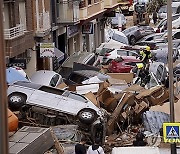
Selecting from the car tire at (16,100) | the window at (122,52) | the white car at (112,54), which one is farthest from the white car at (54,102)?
the window at (122,52)

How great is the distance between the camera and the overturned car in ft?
48.5

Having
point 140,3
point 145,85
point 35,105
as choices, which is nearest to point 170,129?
point 35,105

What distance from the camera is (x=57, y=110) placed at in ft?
50.1

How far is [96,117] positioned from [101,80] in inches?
263

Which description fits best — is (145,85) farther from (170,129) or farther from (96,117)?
(170,129)

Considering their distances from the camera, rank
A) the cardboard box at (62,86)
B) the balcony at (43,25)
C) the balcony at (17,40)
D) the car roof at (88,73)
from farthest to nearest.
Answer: the balcony at (43,25), the car roof at (88,73), the balcony at (17,40), the cardboard box at (62,86)

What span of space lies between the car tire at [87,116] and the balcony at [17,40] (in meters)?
7.14

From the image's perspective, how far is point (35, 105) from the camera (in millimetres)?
15312

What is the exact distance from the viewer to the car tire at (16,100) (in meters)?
15.1

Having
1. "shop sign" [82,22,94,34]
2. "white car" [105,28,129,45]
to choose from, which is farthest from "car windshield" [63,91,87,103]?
"white car" [105,28,129,45]

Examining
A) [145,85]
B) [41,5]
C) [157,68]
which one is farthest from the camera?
[41,5]

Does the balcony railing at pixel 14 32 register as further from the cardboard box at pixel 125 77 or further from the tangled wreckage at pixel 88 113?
the tangled wreckage at pixel 88 113

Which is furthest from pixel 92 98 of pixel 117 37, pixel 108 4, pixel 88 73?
pixel 108 4

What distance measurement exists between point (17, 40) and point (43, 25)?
441 centimetres
